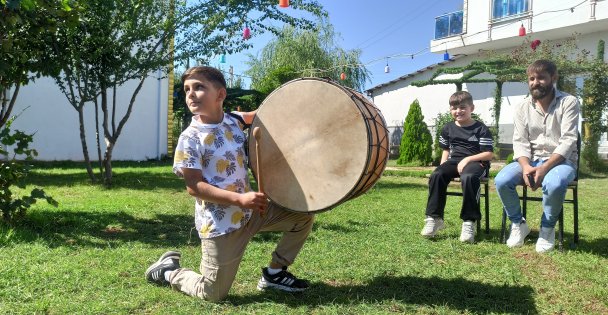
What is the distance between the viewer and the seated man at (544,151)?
394 cm

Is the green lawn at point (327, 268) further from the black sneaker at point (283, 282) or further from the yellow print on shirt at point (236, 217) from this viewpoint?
the yellow print on shirt at point (236, 217)

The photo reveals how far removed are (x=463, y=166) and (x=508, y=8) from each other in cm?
1903

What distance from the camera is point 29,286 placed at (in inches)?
120

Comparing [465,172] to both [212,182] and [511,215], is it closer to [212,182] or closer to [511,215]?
[511,215]

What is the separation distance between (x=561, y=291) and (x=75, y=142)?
1312 centimetres

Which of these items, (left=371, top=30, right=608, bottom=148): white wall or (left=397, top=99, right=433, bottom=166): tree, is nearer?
(left=397, top=99, right=433, bottom=166): tree

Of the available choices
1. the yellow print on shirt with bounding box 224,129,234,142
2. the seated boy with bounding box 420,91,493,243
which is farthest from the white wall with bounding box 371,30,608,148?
the yellow print on shirt with bounding box 224,129,234,142

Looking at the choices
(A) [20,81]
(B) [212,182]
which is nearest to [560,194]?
(B) [212,182]

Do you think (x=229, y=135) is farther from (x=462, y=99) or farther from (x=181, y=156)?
(x=462, y=99)

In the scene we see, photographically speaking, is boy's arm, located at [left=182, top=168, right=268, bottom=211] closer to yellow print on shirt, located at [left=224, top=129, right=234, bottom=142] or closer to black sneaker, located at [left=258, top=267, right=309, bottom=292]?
yellow print on shirt, located at [left=224, top=129, right=234, bottom=142]

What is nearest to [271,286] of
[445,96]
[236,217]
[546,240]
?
[236,217]

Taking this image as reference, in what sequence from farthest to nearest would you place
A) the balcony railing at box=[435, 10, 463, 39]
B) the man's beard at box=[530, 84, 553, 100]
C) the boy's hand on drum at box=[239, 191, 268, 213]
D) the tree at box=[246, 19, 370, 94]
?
the tree at box=[246, 19, 370, 94], the balcony railing at box=[435, 10, 463, 39], the man's beard at box=[530, 84, 553, 100], the boy's hand on drum at box=[239, 191, 268, 213]

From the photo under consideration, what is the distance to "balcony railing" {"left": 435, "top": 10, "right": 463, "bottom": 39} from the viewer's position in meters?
23.0

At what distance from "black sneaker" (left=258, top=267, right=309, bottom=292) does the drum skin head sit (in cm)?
45
